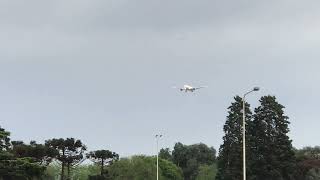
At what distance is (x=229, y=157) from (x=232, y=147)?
67.4 inches

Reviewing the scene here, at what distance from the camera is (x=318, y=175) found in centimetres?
10388

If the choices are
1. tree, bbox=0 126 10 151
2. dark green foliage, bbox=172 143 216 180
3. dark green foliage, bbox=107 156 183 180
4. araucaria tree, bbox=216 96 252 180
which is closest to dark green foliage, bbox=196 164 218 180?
dark green foliage, bbox=107 156 183 180

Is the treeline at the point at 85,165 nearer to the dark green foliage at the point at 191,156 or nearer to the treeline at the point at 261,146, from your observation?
the dark green foliage at the point at 191,156

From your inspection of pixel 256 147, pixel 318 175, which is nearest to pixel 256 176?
pixel 256 147

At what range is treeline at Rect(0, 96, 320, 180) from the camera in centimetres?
7068

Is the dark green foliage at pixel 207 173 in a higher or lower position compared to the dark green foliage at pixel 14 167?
higher

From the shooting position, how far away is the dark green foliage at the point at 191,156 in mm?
148625

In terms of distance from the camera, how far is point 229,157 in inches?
3716

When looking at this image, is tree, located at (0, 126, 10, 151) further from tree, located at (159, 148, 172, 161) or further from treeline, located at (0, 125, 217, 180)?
tree, located at (159, 148, 172, 161)

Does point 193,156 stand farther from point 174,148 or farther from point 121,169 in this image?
point 121,169

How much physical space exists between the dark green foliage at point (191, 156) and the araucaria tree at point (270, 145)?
163ft

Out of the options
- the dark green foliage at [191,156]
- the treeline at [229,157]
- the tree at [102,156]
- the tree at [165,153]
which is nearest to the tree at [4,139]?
the treeline at [229,157]

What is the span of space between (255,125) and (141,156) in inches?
1423

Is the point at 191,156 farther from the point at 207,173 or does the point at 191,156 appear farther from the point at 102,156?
the point at 102,156
